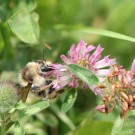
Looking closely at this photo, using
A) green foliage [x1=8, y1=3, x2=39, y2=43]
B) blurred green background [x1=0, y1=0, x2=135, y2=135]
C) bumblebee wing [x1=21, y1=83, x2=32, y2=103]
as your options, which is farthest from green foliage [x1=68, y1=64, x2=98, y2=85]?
green foliage [x1=8, y1=3, x2=39, y2=43]

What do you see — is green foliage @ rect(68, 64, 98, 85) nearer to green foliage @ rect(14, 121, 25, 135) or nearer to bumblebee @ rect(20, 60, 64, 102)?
bumblebee @ rect(20, 60, 64, 102)

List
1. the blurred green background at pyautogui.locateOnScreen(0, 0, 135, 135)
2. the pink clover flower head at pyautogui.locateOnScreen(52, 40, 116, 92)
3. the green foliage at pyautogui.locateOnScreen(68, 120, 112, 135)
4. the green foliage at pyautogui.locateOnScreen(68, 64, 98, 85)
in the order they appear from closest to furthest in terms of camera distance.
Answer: the green foliage at pyautogui.locateOnScreen(68, 64, 98, 85), the pink clover flower head at pyautogui.locateOnScreen(52, 40, 116, 92), the green foliage at pyautogui.locateOnScreen(68, 120, 112, 135), the blurred green background at pyautogui.locateOnScreen(0, 0, 135, 135)

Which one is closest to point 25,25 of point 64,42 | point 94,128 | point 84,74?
point 64,42

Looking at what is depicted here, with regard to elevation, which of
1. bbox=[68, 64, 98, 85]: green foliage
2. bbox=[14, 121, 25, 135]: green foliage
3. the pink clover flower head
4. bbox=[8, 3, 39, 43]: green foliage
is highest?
bbox=[8, 3, 39, 43]: green foliage

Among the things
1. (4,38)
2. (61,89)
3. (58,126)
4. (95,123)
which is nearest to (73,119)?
(58,126)

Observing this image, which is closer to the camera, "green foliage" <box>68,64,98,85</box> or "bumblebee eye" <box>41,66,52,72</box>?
"green foliage" <box>68,64,98,85</box>

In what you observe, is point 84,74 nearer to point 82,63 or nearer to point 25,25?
point 82,63
